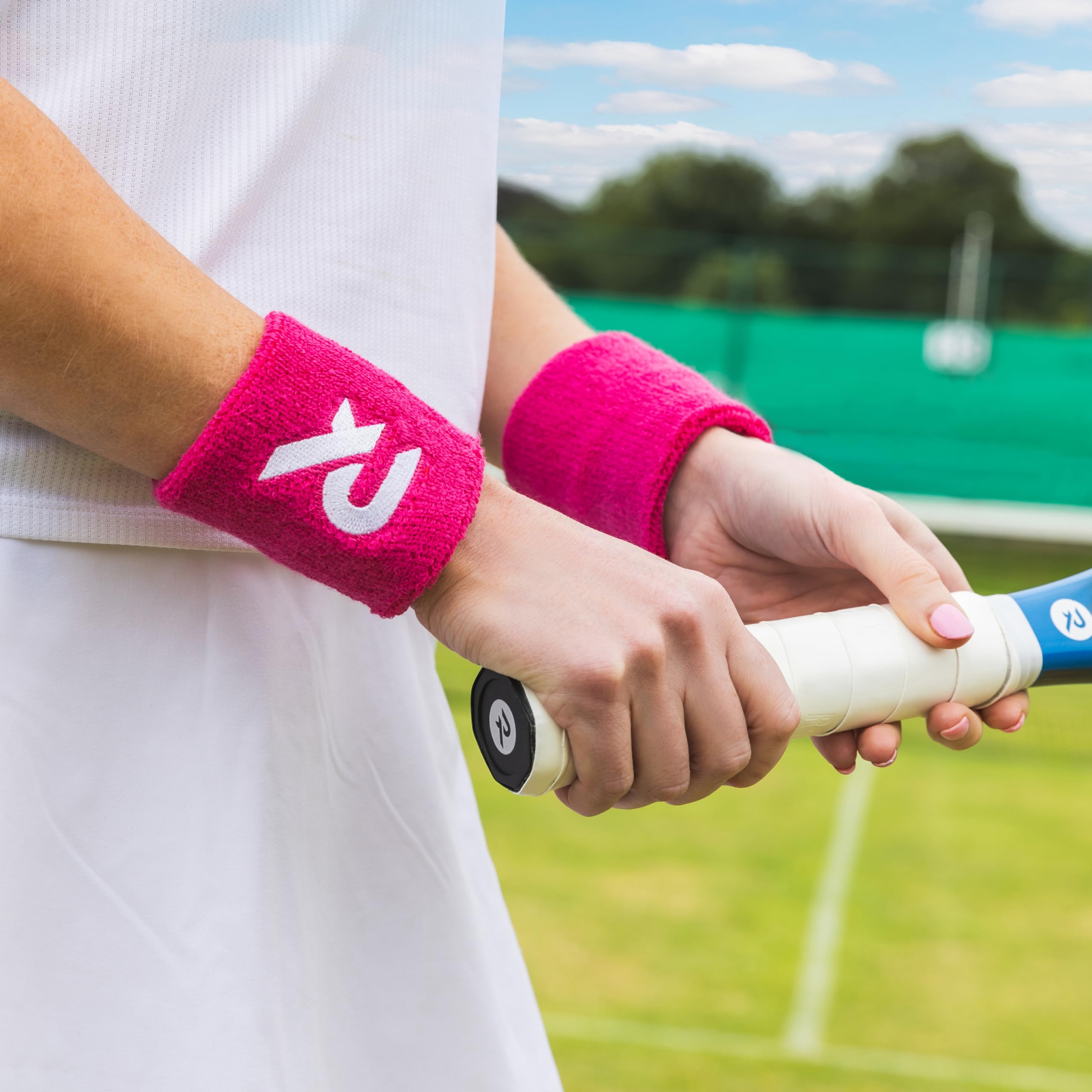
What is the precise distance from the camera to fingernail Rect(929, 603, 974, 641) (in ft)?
2.38

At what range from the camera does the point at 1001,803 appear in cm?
422

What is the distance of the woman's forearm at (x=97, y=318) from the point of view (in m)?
0.52

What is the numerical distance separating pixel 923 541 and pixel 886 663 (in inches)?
5.1

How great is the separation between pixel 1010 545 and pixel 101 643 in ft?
18.6

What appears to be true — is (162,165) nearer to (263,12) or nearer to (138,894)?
(263,12)

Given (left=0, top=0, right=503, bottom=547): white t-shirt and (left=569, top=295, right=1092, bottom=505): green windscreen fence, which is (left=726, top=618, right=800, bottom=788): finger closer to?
(left=0, top=0, right=503, bottom=547): white t-shirt

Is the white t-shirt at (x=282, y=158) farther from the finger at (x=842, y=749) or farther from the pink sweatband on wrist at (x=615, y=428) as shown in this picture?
the finger at (x=842, y=749)

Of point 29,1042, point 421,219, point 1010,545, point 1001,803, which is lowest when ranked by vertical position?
point 1001,803

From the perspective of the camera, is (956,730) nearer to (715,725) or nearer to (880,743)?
(880,743)

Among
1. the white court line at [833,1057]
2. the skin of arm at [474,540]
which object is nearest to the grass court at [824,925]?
the white court line at [833,1057]

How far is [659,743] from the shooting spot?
600 mm

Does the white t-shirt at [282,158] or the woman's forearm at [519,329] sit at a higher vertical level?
the white t-shirt at [282,158]

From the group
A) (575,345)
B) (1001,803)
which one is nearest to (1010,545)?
(1001,803)

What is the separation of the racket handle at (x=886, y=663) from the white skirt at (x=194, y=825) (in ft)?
0.33
